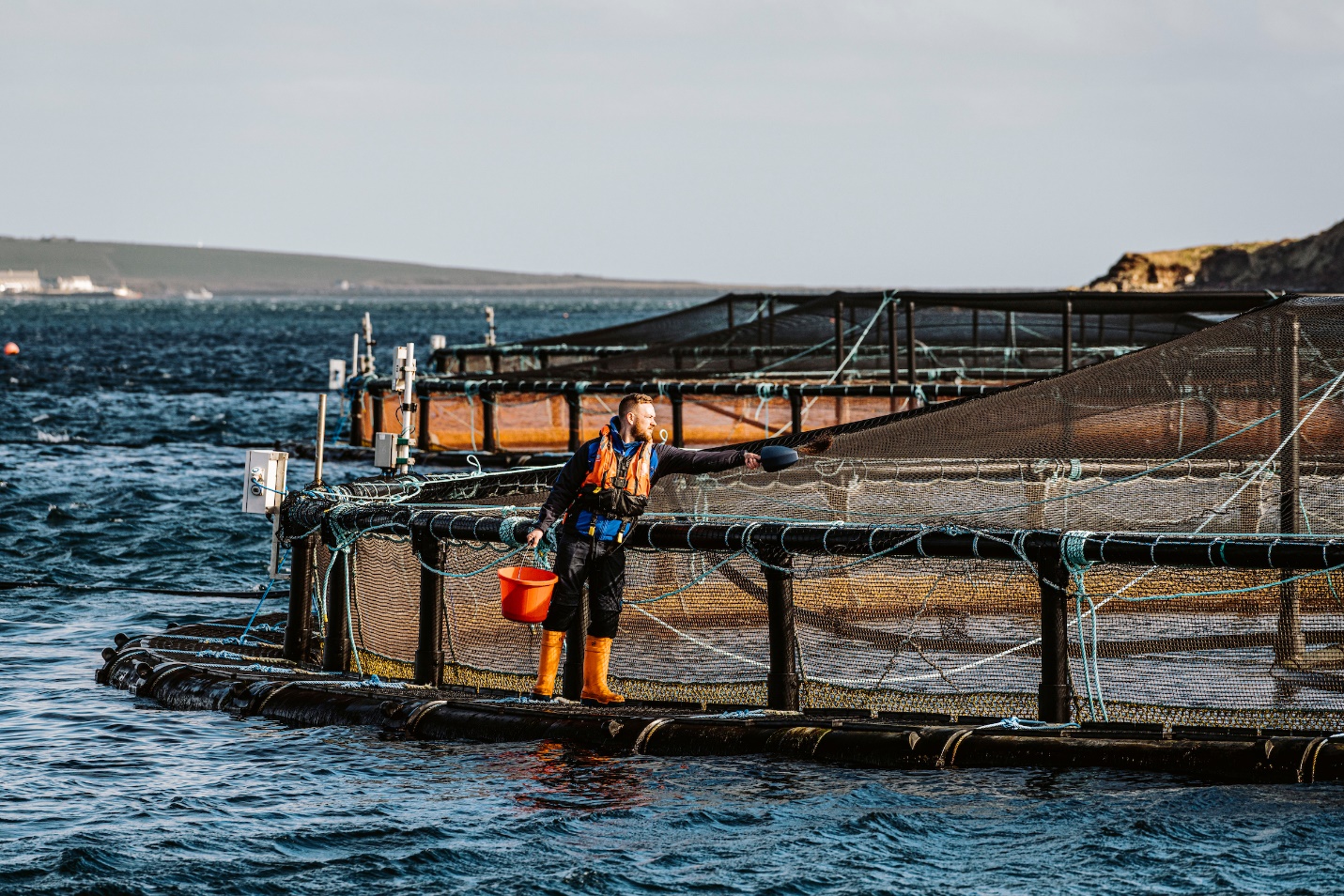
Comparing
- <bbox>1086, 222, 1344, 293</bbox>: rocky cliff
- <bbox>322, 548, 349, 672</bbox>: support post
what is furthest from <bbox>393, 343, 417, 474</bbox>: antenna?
<bbox>1086, 222, 1344, 293</bbox>: rocky cliff

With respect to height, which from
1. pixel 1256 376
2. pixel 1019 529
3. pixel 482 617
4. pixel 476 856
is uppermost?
pixel 1256 376

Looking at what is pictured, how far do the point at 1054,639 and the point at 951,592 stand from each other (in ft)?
2.18

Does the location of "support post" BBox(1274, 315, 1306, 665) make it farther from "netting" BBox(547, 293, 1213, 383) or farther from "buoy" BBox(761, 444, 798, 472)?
"netting" BBox(547, 293, 1213, 383)

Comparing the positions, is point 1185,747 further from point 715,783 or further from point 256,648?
point 256,648

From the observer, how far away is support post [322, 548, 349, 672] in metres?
12.0

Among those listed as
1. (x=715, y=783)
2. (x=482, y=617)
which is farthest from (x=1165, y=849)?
(x=482, y=617)

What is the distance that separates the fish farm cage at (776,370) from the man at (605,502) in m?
12.1


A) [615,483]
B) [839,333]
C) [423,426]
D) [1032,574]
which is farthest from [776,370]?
[1032,574]

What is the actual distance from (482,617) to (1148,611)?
14.6 feet

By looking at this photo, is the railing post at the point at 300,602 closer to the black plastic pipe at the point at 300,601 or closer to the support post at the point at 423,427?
the black plastic pipe at the point at 300,601

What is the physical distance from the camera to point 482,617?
38.2 feet

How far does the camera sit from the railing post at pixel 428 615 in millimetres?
11297

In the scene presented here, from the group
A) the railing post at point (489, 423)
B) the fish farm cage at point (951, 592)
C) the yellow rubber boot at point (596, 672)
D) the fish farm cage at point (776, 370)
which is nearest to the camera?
the fish farm cage at point (951, 592)

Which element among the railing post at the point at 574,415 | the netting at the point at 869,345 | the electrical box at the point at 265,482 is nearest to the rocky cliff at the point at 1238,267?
the netting at the point at 869,345
